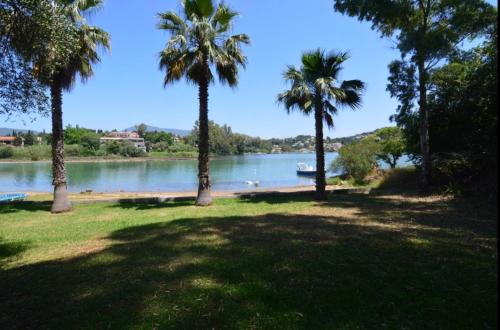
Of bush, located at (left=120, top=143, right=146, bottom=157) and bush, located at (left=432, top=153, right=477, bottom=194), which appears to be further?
bush, located at (left=120, top=143, right=146, bottom=157)

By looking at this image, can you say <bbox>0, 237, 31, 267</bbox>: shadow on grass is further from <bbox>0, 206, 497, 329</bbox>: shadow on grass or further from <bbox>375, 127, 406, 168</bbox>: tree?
<bbox>375, 127, 406, 168</bbox>: tree

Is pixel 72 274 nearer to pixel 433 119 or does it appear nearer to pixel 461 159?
pixel 461 159

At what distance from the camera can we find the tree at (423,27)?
12.2 m

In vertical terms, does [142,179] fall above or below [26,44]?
below

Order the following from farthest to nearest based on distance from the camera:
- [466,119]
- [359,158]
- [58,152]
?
[359,158]
[466,119]
[58,152]

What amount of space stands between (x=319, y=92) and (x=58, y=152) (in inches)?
372

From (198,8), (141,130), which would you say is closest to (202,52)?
(198,8)

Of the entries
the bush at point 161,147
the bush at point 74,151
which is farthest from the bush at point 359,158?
the bush at point 161,147

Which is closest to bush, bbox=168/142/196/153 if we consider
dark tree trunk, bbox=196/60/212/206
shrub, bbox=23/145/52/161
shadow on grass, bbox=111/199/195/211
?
shrub, bbox=23/145/52/161

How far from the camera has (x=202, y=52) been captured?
12.2m

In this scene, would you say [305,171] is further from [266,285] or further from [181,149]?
[181,149]

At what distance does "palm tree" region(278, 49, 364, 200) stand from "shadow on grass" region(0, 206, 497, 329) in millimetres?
7335

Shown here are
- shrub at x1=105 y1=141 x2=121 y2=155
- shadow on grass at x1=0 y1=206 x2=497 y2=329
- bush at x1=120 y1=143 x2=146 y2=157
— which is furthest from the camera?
bush at x1=120 y1=143 x2=146 y2=157

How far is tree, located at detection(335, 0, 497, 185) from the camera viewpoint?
1220 cm
